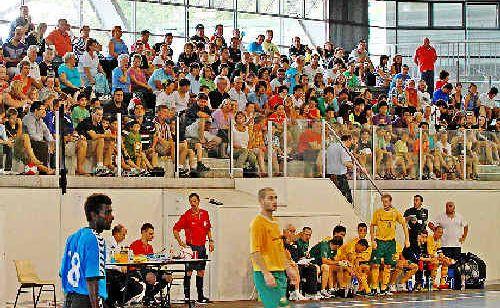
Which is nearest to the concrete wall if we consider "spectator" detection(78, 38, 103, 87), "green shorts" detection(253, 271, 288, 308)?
"spectator" detection(78, 38, 103, 87)

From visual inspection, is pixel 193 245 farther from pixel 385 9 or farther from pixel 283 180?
pixel 385 9

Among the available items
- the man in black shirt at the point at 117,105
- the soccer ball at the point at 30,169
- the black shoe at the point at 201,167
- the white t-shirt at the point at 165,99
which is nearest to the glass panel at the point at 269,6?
the white t-shirt at the point at 165,99

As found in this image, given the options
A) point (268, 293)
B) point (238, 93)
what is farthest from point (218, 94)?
point (268, 293)

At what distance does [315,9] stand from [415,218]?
628 inches

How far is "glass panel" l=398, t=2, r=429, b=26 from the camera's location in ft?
146

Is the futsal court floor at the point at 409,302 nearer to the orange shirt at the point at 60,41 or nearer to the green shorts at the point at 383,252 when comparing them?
the green shorts at the point at 383,252

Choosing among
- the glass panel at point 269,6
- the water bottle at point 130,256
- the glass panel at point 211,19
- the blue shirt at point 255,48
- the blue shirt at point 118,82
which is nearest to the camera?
the water bottle at point 130,256

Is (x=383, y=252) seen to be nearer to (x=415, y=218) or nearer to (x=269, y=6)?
(x=415, y=218)

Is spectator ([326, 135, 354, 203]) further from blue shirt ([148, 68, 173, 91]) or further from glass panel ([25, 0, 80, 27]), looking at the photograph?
glass panel ([25, 0, 80, 27])

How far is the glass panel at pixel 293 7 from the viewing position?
40.8m

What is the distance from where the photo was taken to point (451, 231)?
2781 centimetres

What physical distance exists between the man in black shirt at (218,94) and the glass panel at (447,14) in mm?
18966

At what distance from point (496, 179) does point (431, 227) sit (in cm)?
377

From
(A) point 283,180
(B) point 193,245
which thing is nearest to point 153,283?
(B) point 193,245
